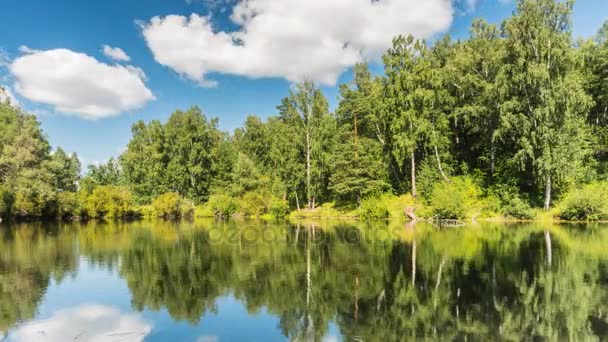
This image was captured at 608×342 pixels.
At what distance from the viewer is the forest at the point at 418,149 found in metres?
36.6

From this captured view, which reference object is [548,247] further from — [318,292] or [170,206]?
[170,206]

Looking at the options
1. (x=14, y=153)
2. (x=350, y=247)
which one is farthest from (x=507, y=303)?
(x=14, y=153)

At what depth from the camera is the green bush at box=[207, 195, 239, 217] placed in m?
62.2

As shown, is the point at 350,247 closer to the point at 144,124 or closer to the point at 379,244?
the point at 379,244

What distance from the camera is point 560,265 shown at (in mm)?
16344

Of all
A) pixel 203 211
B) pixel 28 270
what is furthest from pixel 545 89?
pixel 203 211

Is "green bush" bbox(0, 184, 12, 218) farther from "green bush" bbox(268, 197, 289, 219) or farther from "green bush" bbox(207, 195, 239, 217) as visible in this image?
"green bush" bbox(268, 197, 289, 219)

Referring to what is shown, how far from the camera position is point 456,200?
39625mm

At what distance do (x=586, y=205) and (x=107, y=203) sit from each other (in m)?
61.6

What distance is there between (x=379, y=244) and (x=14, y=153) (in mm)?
50753

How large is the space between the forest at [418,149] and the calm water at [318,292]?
51.3 ft

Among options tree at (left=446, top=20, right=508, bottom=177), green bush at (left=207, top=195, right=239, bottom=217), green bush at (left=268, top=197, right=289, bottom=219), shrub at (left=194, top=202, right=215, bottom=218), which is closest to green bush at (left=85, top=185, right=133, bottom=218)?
shrub at (left=194, top=202, right=215, bottom=218)

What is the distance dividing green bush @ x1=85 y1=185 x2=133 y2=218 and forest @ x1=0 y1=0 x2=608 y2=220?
222 millimetres

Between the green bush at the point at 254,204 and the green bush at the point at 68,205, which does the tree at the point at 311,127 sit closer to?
the green bush at the point at 254,204
